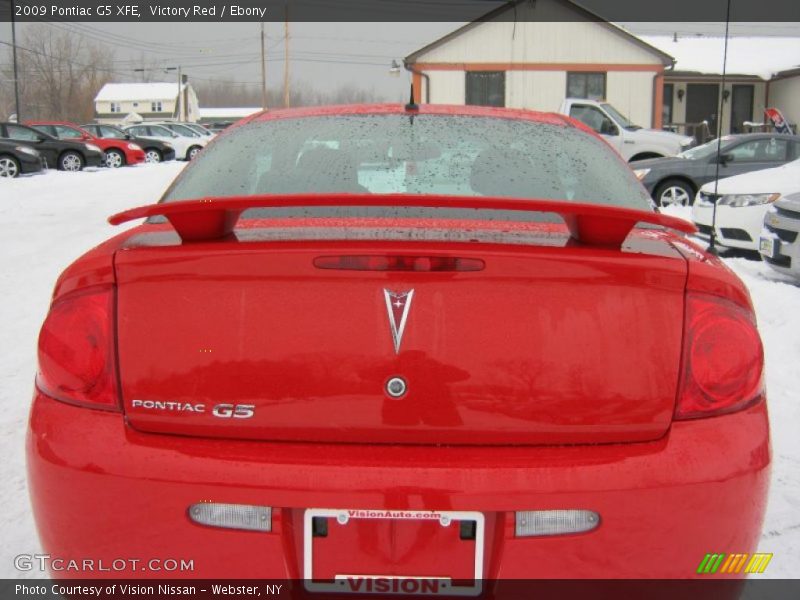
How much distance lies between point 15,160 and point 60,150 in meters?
3.91

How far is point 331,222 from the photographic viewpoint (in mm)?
1955

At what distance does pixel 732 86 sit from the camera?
31.0 m

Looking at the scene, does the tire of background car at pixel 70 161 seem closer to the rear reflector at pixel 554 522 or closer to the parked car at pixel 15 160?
the parked car at pixel 15 160

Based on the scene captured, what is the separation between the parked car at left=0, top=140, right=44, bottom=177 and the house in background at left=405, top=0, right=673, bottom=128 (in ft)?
46.8

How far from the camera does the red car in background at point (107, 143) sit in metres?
25.0

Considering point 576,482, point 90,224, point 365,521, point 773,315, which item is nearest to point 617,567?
point 576,482

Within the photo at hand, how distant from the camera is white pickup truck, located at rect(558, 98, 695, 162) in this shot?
1761 cm

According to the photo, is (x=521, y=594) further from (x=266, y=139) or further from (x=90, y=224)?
(x=90, y=224)

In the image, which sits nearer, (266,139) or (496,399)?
(496,399)

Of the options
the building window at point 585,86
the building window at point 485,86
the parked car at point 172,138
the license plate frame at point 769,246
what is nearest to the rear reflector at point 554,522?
the license plate frame at point 769,246

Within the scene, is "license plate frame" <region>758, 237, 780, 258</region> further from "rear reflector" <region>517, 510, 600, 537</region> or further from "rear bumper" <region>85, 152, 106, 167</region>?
"rear bumper" <region>85, 152, 106, 167</region>

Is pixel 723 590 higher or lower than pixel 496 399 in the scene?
lower

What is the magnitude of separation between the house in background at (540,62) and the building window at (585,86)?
0.12ft

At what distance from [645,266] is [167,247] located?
1054 millimetres
